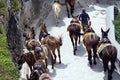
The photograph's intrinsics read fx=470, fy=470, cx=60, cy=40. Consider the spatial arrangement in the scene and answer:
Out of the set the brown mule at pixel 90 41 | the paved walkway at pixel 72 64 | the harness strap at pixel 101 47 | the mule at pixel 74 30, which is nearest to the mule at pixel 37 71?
the paved walkway at pixel 72 64

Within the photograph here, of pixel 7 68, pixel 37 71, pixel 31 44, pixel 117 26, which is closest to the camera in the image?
pixel 7 68

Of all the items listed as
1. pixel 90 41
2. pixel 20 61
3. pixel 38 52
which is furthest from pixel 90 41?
pixel 20 61

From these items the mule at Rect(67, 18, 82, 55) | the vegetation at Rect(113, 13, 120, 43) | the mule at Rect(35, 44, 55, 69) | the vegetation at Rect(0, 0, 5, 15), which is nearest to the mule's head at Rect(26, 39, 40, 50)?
the mule at Rect(35, 44, 55, 69)

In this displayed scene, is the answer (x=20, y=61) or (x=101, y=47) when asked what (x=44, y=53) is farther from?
(x=101, y=47)

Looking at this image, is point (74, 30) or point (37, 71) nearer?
point (37, 71)

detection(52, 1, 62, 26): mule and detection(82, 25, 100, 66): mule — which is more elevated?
detection(52, 1, 62, 26): mule

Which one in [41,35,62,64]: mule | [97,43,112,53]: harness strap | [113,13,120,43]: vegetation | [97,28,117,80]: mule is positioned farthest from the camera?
[113,13,120,43]: vegetation

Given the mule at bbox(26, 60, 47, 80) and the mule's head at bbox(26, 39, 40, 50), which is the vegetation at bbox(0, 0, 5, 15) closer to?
the mule's head at bbox(26, 39, 40, 50)

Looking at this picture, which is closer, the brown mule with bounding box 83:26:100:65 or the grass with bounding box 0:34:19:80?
the grass with bounding box 0:34:19:80

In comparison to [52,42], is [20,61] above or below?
below

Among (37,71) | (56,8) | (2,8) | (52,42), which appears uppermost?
(2,8)

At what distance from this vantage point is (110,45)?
53.9 feet

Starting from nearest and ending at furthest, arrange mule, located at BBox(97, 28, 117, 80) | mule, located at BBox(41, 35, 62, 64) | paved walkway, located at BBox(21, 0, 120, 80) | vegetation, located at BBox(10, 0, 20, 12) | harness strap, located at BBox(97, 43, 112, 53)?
1. mule, located at BBox(97, 28, 117, 80)
2. harness strap, located at BBox(97, 43, 112, 53)
3. paved walkway, located at BBox(21, 0, 120, 80)
4. mule, located at BBox(41, 35, 62, 64)
5. vegetation, located at BBox(10, 0, 20, 12)

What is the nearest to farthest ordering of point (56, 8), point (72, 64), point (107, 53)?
point (107, 53)
point (72, 64)
point (56, 8)
